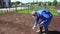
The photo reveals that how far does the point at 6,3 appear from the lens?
4903 centimetres

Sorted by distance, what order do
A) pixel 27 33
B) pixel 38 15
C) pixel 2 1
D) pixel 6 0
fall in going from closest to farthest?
pixel 38 15, pixel 27 33, pixel 2 1, pixel 6 0

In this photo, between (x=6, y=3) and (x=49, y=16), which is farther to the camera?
(x=6, y=3)

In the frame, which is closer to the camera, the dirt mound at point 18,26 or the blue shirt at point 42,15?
the blue shirt at point 42,15

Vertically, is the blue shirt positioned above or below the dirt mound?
above

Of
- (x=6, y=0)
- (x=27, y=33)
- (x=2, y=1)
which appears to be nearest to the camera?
(x=27, y=33)

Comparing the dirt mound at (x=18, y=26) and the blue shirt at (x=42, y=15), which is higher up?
the blue shirt at (x=42, y=15)

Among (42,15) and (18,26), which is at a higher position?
(42,15)

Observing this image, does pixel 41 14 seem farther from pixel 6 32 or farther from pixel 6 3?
pixel 6 3

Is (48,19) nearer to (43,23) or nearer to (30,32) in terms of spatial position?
(43,23)

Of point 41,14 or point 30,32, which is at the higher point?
point 41,14

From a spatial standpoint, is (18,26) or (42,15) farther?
(18,26)

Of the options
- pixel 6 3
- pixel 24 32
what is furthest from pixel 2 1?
pixel 24 32

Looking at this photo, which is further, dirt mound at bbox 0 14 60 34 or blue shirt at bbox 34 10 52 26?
dirt mound at bbox 0 14 60 34

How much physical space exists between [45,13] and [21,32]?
273 centimetres
